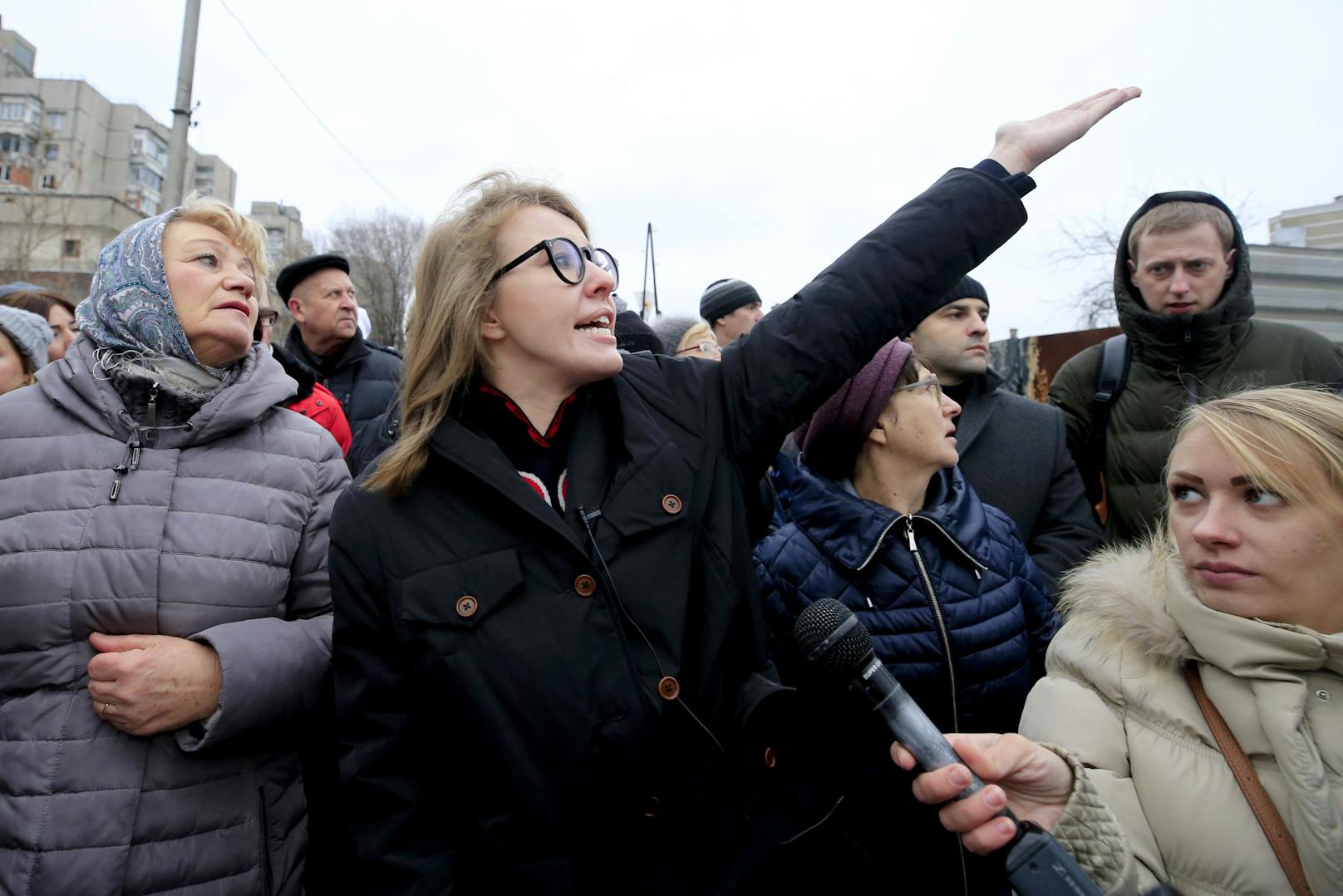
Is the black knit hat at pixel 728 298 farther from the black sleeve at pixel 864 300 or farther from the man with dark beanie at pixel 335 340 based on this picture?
the black sleeve at pixel 864 300

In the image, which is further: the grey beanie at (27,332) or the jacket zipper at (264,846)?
the grey beanie at (27,332)

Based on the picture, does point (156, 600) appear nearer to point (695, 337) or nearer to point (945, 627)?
point (945, 627)

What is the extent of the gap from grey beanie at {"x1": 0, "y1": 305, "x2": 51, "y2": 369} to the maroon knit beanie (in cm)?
348

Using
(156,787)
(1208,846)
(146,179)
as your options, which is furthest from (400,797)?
(146,179)

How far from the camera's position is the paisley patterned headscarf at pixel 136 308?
7.67ft

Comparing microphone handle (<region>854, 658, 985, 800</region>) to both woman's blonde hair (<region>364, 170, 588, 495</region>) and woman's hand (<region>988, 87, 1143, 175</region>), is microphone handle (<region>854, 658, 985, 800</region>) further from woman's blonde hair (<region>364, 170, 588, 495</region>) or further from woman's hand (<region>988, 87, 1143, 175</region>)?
woman's hand (<region>988, 87, 1143, 175</region>)

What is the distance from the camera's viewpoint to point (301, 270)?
5.47 meters

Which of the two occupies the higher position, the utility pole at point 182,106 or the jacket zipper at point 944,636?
the utility pole at point 182,106

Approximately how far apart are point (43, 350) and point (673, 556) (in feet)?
11.8

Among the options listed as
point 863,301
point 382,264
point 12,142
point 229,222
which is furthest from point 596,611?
point 12,142

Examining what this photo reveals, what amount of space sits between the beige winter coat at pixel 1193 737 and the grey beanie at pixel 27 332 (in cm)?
429

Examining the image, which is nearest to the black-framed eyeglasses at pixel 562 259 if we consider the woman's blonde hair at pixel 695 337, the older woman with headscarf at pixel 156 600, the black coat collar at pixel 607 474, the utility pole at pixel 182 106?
the black coat collar at pixel 607 474

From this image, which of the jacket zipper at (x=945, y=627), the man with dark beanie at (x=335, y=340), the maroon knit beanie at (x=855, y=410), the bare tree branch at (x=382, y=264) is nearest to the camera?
the jacket zipper at (x=945, y=627)

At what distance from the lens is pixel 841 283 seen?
6.44 ft
